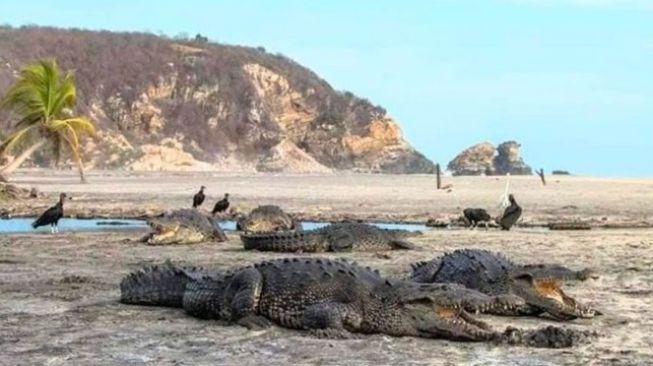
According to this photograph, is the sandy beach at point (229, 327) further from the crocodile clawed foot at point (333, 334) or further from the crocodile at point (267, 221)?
the crocodile at point (267, 221)

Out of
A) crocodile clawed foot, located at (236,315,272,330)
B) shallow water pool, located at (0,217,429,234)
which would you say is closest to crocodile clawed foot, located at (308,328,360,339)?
crocodile clawed foot, located at (236,315,272,330)

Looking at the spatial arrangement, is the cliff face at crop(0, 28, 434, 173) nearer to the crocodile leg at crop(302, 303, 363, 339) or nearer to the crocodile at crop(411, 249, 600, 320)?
the crocodile at crop(411, 249, 600, 320)

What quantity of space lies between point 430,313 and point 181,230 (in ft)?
31.8

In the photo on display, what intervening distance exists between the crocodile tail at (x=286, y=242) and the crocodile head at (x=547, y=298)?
6618 millimetres

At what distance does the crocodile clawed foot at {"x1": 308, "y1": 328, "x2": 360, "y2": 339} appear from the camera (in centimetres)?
688

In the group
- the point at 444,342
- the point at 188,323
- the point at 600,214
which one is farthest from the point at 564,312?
the point at 600,214

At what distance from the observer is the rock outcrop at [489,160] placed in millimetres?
101875

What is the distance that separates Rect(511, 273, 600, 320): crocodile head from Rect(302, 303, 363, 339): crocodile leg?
167 centimetres

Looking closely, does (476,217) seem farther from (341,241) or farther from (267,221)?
(341,241)

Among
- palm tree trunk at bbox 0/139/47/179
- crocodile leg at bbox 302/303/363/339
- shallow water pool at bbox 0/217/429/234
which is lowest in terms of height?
shallow water pool at bbox 0/217/429/234

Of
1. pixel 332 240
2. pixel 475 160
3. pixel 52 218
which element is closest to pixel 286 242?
pixel 332 240

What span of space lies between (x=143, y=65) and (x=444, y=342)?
9195 centimetres

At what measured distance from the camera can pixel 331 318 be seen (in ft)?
23.2

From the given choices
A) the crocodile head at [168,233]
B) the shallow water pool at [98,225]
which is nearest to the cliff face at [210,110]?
the shallow water pool at [98,225]
